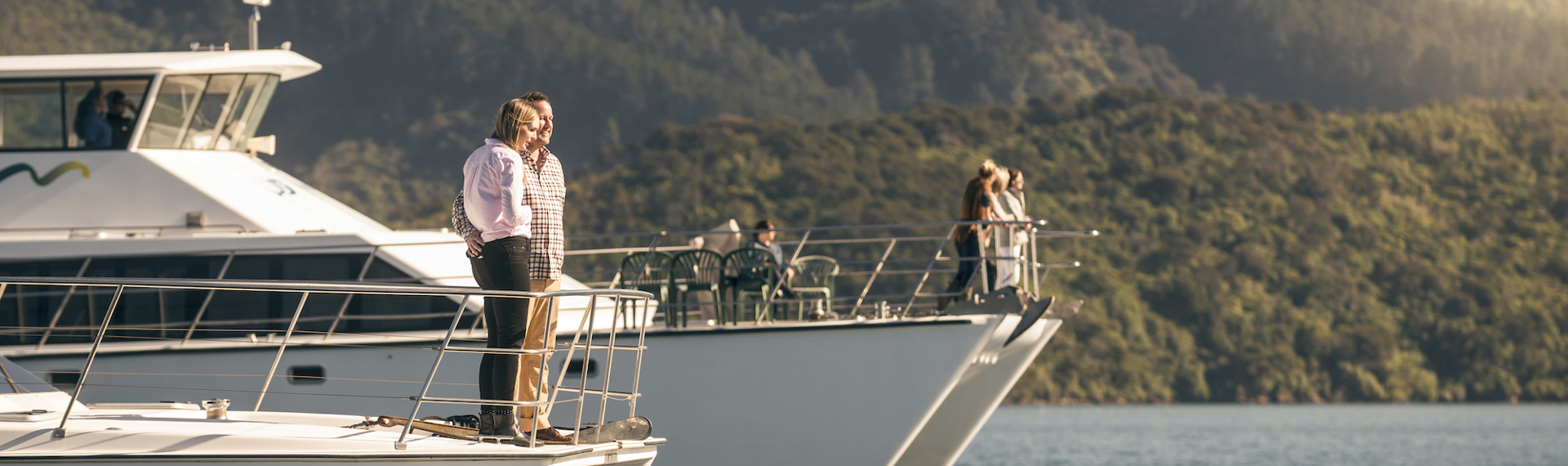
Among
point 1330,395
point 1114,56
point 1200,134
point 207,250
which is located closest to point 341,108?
point 1114,56

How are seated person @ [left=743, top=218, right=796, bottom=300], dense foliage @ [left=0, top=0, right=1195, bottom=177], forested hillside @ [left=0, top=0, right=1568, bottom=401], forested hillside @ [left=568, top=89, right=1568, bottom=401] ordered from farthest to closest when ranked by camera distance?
dense foliage @ [left=0, top=0, right=1195, bottom=177] < forested hillside @ [left=0, top=0, right=1568, bottom=401] < forested hillside @ [left=568, top=89, right=1568, bottom=401] < seated person @ [left=743, top=218, right=796, bottom=300]

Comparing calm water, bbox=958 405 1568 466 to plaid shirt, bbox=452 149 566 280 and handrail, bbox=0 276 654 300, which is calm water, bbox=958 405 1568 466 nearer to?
plaid shirt, bbox=452 149 566 280

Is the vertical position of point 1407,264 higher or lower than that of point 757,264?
higher

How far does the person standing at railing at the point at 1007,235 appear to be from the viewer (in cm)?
935

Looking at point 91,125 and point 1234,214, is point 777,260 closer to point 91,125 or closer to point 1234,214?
point 91,125

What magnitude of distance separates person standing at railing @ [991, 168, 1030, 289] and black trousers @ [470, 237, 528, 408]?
4.25 metres

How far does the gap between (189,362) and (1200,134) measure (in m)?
47.9

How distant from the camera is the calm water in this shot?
2330 cm

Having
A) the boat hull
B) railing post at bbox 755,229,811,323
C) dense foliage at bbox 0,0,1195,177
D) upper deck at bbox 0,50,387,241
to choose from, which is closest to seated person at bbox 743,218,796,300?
railing post at bbox 755,229,811,323

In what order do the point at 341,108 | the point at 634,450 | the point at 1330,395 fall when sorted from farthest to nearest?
the point at 341,108 → the point at 1330,395 → the point at 634,450

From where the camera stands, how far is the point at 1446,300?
1779 inches

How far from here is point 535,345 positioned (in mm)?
5629

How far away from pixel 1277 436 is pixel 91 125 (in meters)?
23.5

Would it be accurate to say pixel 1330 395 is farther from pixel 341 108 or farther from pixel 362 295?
pixel 341 108
